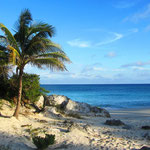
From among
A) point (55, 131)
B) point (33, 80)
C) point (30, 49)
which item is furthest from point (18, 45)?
point (55, 131)

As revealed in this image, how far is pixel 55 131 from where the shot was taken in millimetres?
8109

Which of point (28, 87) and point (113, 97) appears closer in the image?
point (28, 87)

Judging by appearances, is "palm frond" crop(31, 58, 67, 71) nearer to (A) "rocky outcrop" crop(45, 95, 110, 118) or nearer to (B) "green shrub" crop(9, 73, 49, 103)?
(B) "green shrub" crop(9, 73, 49, 103)

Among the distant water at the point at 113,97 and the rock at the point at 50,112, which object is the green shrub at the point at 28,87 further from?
the distant water at the point at 113,97

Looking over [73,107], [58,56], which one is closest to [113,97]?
[73,107]

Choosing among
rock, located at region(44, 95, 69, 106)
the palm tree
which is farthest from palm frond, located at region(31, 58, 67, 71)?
rock, located at region(44, 95, 69, 106)

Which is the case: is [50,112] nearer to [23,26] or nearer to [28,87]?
[28,87]

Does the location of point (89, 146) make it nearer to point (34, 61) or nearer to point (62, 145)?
point (62, 145)

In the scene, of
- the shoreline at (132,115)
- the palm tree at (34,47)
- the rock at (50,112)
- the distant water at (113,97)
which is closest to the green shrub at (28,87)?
the rock at (50,112)

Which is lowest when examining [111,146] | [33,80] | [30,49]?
[111,146]

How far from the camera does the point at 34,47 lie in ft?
31.6

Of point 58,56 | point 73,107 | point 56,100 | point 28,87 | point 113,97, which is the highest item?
point 58,56

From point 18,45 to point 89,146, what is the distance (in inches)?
268

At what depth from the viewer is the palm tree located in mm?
9492
